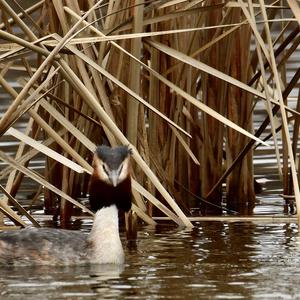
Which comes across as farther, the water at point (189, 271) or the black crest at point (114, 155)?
the black crest at point (114, 155)

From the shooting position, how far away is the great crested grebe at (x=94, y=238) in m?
8.38

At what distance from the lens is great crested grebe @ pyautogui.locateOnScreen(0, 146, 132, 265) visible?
8383mm

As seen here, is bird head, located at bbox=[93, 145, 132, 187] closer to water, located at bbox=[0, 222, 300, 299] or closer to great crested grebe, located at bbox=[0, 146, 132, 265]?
great crested grebe, located at bbox=[0, 146, 132, 265]

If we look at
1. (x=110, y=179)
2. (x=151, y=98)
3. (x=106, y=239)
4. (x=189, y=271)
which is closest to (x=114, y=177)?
(x=110, y=179)

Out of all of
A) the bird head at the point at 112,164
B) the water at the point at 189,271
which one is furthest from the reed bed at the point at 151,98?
the water at the point at 189,271

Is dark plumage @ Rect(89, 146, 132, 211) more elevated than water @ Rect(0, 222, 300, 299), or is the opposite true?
dark plumage @ Rect(89, 146, 132, 211)

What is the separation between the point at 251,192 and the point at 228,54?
1189 mm

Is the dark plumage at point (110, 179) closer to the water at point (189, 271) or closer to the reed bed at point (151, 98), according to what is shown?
the reed bed at point (151, 98)

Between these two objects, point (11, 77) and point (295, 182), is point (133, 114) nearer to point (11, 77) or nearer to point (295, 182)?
point (295, 182)

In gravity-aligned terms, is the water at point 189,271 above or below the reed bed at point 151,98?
below

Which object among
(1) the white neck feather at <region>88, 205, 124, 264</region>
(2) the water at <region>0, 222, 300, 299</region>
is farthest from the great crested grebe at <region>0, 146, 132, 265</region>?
(2) the water at <region>0, 222, 300, 299</region>

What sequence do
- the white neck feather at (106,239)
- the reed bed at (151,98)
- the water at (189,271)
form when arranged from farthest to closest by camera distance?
1. the reed bed at (151,98)
2. the white neck feather at (106,239)
3. the water at (189,271)

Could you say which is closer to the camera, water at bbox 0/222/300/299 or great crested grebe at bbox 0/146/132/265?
water at bbox 0/222/300/299

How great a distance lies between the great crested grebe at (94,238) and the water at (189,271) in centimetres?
11
